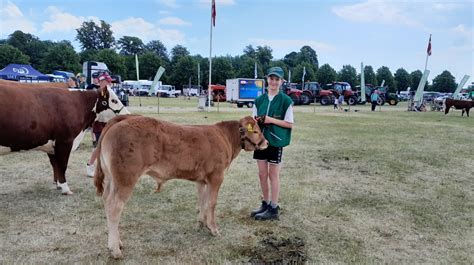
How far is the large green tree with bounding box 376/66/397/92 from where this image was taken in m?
85.5

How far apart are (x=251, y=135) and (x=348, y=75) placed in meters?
78.6

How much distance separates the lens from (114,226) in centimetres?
395

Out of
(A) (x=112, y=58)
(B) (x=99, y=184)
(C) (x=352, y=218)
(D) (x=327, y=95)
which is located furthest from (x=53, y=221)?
(A) (x=112, y=58)

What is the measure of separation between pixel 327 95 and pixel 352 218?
35771mm

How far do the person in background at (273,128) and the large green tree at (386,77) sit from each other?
8707 cm

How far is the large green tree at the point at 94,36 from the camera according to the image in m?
113

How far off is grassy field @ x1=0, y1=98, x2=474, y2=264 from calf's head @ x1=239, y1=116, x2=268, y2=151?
1063mm

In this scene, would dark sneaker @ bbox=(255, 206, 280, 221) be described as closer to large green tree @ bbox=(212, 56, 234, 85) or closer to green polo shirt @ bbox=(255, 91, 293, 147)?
green polo shirt @ bbox=(255, 91, 293, 147)

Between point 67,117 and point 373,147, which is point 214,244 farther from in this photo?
point 373,147

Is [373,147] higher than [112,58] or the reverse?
the reverse

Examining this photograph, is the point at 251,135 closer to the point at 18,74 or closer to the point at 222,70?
the point at 18,74

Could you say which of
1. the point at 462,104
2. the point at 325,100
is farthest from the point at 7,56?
the point at 462,104

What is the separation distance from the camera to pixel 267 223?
16.7 ft

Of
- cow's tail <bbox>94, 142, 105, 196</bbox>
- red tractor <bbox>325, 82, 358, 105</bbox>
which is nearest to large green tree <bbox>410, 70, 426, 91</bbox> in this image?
red tractor <bbox>325, 82, 358, 105</bbox>
